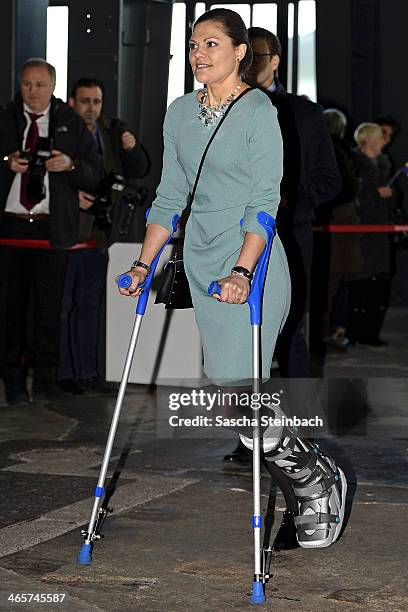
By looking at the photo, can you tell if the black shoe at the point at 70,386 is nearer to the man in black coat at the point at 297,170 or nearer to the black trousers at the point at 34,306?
the black trousers at the point at 34,306

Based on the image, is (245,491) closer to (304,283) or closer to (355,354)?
(304,283)

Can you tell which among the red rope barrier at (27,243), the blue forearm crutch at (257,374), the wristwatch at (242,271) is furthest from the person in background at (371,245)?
the wristwatch at (242,271)

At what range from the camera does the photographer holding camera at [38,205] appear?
8555mm

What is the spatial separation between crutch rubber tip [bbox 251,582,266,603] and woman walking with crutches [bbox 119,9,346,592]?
591mm

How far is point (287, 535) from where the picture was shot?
17.3 ft

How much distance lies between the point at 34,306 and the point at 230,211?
14.4 ft

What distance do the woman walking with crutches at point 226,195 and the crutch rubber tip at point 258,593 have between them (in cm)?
59

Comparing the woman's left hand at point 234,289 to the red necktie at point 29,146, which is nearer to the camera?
the woman's left hand at point 234,289

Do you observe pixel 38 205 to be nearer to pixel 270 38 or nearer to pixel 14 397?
pixel 14 397

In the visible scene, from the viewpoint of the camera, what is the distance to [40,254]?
874 centimetres

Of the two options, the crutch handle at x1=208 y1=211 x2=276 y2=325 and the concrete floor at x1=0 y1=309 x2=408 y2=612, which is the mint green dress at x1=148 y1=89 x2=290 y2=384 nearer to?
the crutch handle at x1=208 y1=211 x2=276 y2=325

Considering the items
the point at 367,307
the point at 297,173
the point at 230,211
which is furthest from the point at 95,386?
the point at 230,211

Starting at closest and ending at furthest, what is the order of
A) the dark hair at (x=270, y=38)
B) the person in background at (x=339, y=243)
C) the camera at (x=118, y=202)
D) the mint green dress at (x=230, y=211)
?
1. the mint green dress at (x=230, y=211)
2. the dark hair at (x=270, y=38)
3. the camera at (x=118, y=202)
4. the person in background at (x=339, y=243)

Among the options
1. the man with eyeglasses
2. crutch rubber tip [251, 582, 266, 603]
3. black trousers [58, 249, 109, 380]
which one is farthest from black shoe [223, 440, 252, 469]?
black trousers [58, 249, 109, 380]
